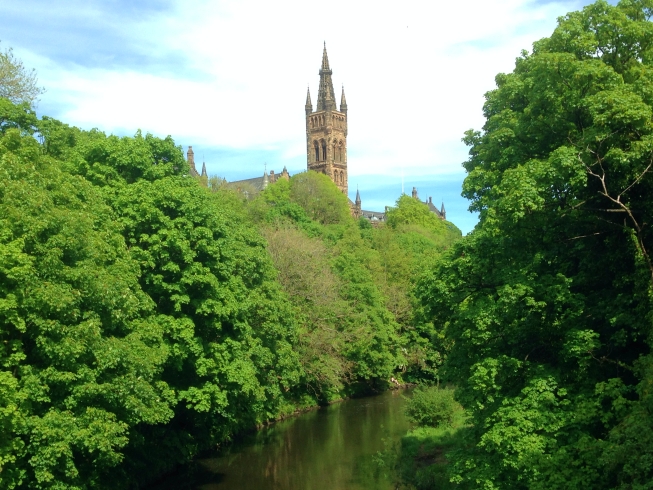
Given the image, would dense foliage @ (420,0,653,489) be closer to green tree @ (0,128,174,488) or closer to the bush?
green tree @ (0,128,174,488)

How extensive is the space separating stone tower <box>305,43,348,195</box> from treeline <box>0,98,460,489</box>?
100851mm

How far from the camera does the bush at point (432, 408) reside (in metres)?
34.7

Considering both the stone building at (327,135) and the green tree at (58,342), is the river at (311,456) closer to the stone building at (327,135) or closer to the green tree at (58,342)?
the green tree at (58,342)

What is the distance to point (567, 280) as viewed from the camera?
721 inches

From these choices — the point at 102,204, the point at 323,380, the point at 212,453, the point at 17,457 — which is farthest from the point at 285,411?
the point at 17,457

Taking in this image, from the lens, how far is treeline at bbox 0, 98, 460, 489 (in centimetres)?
1883

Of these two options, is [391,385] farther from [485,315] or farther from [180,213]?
[485,315]

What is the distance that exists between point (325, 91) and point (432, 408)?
4925 inches

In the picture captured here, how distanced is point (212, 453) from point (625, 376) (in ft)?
77.0

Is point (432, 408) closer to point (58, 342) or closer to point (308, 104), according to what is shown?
point (58, 342)

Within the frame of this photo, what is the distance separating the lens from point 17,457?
1852 centimetres

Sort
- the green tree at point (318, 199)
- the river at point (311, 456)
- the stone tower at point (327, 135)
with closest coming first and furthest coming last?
the river at point (311, 456) < the green tree at point (318, 199) < the stone tower at point (327, 135)

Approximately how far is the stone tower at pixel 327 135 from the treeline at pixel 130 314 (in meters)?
101

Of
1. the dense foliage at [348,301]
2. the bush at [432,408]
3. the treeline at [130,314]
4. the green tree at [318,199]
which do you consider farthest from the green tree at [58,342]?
the green tree at [318,199]
